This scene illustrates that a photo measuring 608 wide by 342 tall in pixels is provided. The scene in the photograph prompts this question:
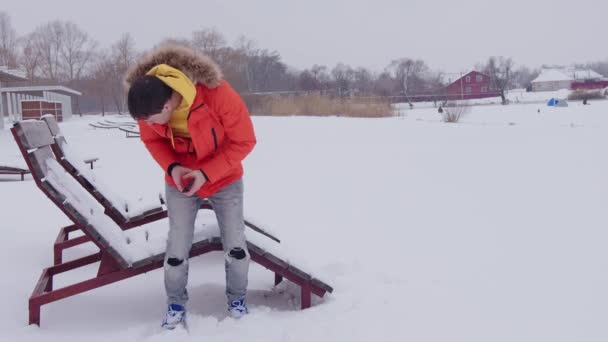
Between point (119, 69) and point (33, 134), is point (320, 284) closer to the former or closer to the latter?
point (33, 134)

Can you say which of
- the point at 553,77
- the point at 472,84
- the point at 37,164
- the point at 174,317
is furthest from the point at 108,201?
the point at 553,77

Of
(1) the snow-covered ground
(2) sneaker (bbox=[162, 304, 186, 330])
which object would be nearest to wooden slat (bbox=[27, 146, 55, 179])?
(2) sneaker (bbox=[162, 304, 186, 330])

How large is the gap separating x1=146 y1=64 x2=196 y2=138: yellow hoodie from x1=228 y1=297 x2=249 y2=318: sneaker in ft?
3.26

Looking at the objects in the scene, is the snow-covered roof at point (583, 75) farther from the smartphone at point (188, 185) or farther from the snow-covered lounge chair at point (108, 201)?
the smartphone at point (188, 185)

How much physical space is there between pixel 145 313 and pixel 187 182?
3.00 feet

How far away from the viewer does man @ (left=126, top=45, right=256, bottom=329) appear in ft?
7.82

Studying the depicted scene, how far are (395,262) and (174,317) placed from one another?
1648 mm

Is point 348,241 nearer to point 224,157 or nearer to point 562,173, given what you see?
point 224,157

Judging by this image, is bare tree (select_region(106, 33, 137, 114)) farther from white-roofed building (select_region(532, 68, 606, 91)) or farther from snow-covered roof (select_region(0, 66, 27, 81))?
white-roofed building (select_region(532, 68, 606, 91))

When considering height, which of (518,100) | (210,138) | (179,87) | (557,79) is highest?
(557,79)

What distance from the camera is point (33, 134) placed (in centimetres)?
291

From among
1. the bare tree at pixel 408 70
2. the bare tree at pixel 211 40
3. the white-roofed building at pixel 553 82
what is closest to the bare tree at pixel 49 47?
the bare tree at pixel 211 40

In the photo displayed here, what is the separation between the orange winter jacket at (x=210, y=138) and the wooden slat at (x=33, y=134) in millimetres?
668

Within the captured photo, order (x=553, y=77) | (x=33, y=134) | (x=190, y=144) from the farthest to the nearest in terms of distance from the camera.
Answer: (x=553, y=77)
(x=33, y=134)
(x=190, y=144)
